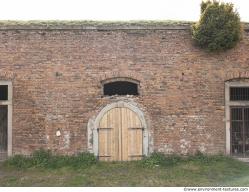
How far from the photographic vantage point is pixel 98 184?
10.6 meters

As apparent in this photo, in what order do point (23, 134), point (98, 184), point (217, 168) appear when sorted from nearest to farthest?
point (98, 184), point (217, 168), point (23, 134)

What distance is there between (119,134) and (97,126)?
0.72 m

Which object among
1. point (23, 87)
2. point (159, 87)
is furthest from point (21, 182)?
point (159, 87)

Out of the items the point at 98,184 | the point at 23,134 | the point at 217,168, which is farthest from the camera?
the point at 23,134

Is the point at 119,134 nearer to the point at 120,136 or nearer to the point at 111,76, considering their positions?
the point at 120,136

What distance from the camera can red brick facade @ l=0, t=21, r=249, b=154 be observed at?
12922 mm

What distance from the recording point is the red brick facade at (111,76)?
42.4ft

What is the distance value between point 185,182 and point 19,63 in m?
6.18

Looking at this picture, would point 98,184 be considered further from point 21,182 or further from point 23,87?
point 23,87

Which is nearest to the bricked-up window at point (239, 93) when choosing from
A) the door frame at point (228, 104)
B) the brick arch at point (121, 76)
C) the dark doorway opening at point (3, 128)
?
the door frame at point (228, 104)

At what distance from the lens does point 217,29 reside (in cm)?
1303

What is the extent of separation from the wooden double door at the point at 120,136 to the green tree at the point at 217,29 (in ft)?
10.4

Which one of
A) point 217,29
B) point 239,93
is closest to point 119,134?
point 239,93

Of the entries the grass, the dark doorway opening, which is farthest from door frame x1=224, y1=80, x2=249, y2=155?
the dark doorway opening
